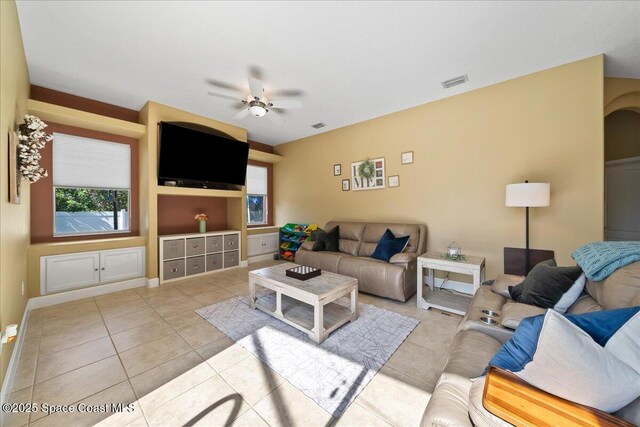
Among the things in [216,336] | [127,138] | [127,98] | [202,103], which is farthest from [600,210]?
[127,138]

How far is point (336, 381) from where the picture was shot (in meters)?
1.75

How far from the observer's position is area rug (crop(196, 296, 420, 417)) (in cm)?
170

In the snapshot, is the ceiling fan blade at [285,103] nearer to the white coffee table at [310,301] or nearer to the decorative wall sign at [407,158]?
the decorative wall sign at [407,158]

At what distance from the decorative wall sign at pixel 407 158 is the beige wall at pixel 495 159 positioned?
A: 70mm

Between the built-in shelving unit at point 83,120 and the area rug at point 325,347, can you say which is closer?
the area rug at point 325,347

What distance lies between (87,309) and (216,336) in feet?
6.41

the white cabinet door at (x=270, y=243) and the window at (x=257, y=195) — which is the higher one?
the window at (x=257, y=195)

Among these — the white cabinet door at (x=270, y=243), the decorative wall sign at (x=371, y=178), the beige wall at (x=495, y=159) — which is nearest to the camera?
the beige wall at (x=495, y=159)

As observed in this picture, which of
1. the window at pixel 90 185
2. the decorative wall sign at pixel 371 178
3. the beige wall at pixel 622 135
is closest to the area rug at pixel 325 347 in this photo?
the decorative wall sign at pixel 371 178

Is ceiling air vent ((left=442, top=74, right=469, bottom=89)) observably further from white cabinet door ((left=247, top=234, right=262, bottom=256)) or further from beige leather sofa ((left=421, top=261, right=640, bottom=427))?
white cabinet door ((left=247, top=234, right=262, bottom=256))

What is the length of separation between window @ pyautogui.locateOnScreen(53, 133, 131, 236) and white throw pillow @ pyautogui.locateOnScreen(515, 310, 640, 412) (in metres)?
5.18

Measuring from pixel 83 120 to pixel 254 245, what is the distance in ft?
11.2

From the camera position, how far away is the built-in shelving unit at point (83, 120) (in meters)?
2.98

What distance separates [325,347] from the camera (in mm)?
2168
